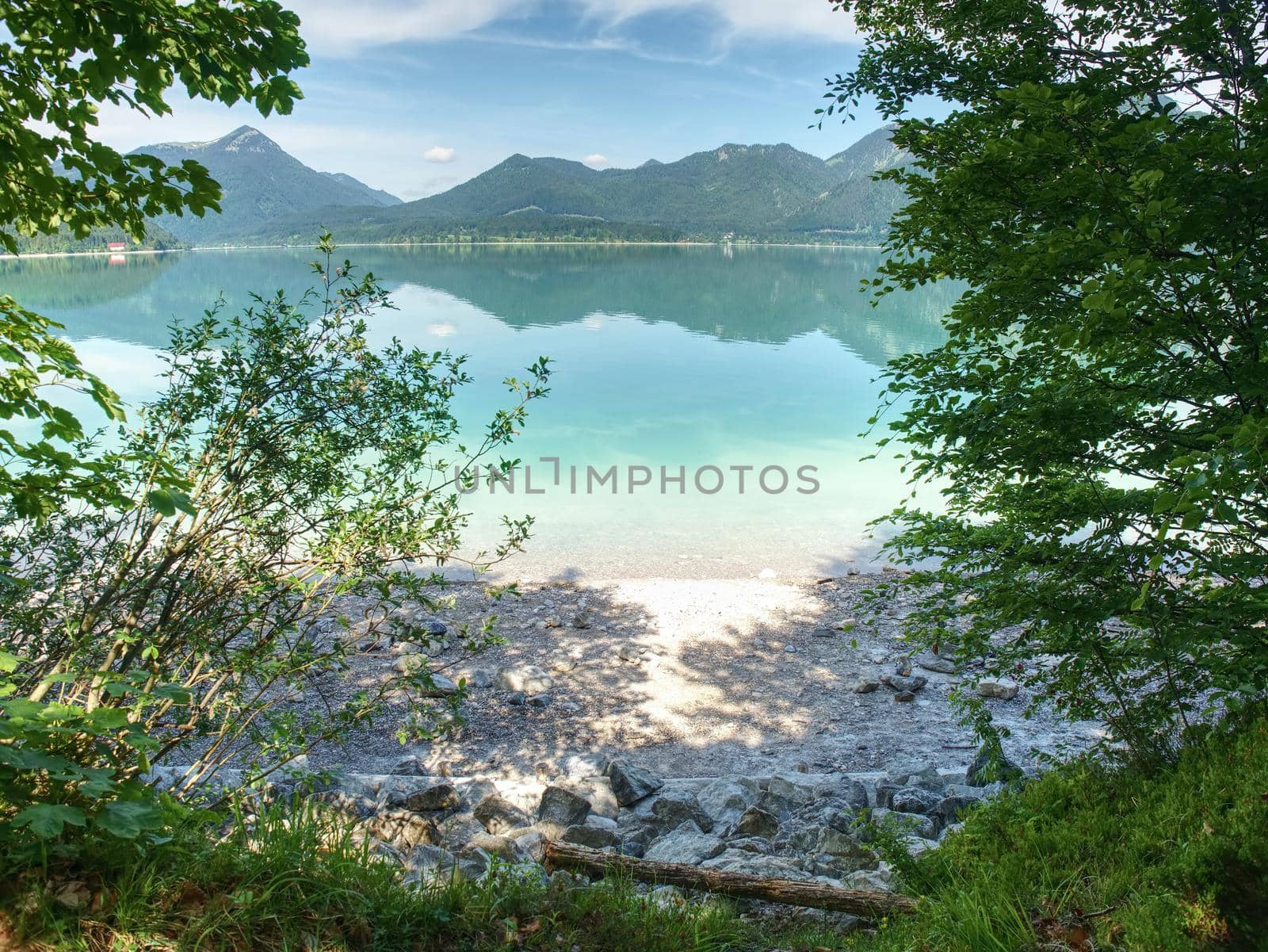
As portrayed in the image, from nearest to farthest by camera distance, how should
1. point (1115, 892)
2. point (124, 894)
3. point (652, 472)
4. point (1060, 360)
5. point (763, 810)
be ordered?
point (124, 894)
point (1115, 892)
point (1060, 360)
point (763, 810)
point (652, 472)

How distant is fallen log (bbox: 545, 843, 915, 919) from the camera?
3.80 meters

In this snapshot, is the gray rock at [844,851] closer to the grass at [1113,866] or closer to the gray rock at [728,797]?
the gray rock at [728,797]

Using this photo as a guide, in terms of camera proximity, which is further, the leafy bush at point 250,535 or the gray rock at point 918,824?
the gray rock at point 918,824

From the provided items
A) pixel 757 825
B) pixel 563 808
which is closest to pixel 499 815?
pixel 563 808

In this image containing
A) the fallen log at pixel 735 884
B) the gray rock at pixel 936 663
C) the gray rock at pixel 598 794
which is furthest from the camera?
the gray rock at pixel 936 663

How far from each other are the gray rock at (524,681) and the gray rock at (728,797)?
2938 millimetres

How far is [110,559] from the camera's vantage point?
5.21m

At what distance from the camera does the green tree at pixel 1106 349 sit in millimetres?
3311

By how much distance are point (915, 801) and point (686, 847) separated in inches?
81.0

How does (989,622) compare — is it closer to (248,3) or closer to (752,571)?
(248,3)

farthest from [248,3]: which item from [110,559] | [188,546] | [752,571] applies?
[752,571]

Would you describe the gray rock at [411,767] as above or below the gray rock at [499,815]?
below

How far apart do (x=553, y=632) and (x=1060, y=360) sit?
7.75 m

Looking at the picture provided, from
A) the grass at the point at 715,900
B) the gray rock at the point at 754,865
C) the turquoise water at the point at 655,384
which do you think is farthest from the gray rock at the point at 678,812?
the turquoise water at the point at 655,384
